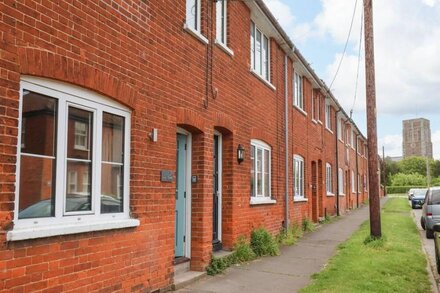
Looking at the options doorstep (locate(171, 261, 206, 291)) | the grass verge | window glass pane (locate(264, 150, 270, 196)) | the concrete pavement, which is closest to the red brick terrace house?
doorstep (locate(171, 261, 206, 291))

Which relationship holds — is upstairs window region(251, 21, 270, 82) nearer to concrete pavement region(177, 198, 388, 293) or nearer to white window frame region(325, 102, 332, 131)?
concrete pavement region(177, 198, 388, 293)

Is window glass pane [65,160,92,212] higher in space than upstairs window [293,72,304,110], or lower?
lower

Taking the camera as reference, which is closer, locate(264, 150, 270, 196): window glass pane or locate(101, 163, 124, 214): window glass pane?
locate(101, 163, 124, 214): window glass pane

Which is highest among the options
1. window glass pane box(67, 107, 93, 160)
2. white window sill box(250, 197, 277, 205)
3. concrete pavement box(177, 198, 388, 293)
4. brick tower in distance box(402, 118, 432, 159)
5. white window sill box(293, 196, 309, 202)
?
brick tower in distance box(402, 118, 432, 159)

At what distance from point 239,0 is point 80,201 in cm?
687

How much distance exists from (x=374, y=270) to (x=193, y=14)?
19.3 feet

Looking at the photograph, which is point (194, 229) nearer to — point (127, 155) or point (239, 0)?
point (127, 155)

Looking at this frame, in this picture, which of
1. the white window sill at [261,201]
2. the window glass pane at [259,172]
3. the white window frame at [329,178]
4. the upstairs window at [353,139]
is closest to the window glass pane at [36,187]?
the white window sill at [261,201]

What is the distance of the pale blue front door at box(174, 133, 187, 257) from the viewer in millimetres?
8273

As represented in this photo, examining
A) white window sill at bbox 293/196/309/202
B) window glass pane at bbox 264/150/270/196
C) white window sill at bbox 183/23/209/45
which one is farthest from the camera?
white window sill at bbox 293/196/309/202

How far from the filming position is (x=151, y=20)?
674 cm

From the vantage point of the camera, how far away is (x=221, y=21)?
9688mm

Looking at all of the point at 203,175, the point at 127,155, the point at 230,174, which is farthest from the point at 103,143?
the point at 230,174

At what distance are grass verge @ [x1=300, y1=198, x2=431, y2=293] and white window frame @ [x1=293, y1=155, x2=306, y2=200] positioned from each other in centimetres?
385
